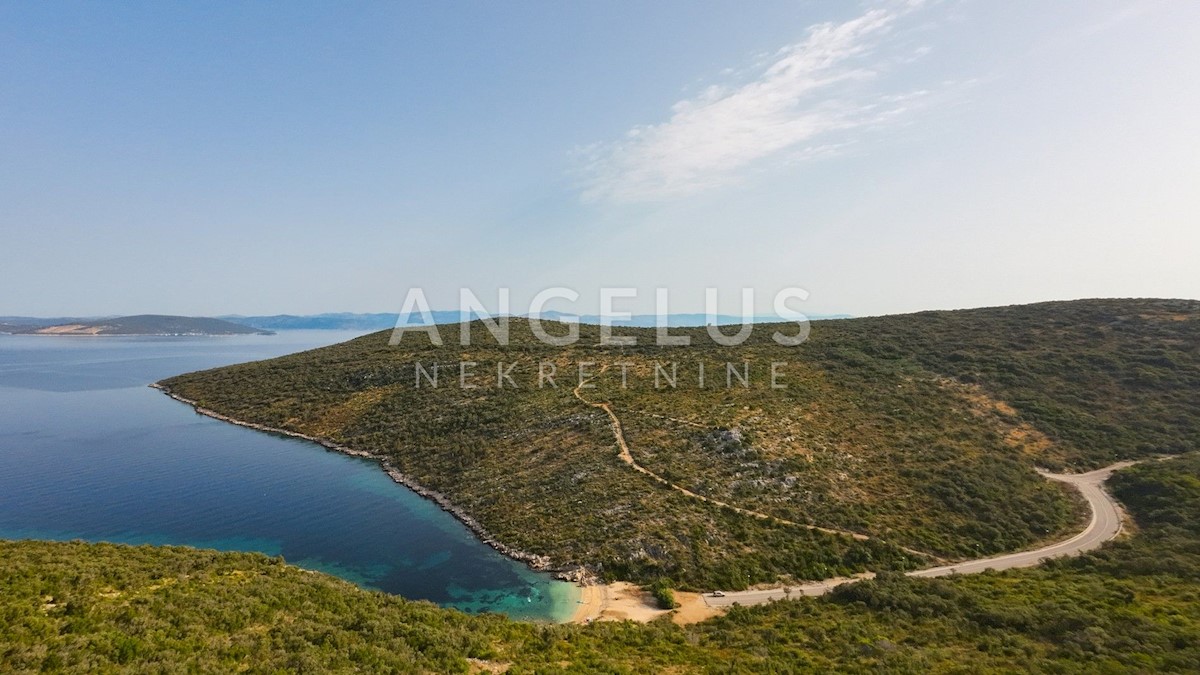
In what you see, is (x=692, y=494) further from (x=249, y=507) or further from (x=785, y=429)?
(x=249, y=507)

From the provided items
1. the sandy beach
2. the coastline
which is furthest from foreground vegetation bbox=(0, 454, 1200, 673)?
the coastline

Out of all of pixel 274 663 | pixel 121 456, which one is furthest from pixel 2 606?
pixel 121 456

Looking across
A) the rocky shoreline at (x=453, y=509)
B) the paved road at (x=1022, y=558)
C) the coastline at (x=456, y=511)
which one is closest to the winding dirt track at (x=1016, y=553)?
the paved road at (x=1022, y=558)

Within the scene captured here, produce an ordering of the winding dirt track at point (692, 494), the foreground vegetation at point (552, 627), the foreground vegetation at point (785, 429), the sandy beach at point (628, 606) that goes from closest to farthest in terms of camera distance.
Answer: the foreground vegetation at point (552, 627) → the sandy beach at point (628, 606) → the winding dirt track at point (692, 494) → the foreground vegetation at point (785, 429)

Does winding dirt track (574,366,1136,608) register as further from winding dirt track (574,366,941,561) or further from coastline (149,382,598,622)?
coastline (149,382,598,622)

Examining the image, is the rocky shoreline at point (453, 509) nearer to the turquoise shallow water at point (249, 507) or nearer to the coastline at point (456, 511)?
the coastline at point (456, 511)

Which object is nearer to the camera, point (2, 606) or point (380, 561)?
point (2, 606)

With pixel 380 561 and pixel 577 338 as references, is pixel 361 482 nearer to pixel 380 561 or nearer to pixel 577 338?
pixel 380 561
